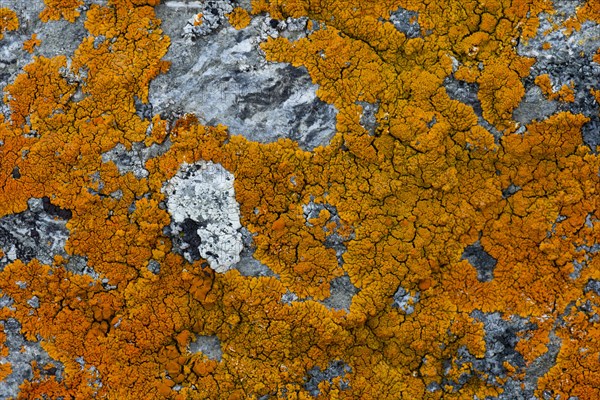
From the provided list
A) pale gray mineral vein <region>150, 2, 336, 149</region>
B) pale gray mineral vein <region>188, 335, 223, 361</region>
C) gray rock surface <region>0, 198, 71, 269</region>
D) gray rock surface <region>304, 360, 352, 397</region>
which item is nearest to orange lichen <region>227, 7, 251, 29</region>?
pale gray mineral vein <region>150, 2, 336, 149</region>

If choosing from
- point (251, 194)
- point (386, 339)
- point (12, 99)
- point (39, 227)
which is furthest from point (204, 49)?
point (386, 339)

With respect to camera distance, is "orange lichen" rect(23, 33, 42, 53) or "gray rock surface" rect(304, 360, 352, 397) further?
"orange lichen" rect(23, 33, 42, 53)

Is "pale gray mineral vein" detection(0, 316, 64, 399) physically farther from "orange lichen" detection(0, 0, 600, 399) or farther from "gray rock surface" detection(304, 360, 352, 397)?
"gray rock surface" detection(304, 360, 352, 397)

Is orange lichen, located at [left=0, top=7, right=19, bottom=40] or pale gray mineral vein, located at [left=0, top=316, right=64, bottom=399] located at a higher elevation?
orange lichen, located at [left=0, top=7, right=19, bottom=40]

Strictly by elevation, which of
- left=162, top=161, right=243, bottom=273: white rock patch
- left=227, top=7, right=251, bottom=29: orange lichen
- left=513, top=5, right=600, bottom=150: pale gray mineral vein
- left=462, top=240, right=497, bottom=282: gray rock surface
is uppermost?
left=227, top=7, right=251, bottom=29: orange lichen

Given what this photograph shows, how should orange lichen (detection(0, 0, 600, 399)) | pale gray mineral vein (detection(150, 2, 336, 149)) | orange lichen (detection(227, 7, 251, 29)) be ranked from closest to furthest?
orange lichen (detection(0, 0, 600, 399)), pale gray mineral vein (detection(150, 2, 336, 149)), orange lichen (detection(227, 7, 251, 29))

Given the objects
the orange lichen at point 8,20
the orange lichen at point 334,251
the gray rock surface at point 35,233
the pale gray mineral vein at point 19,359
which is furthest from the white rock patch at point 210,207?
the orange lichen at point 8,20

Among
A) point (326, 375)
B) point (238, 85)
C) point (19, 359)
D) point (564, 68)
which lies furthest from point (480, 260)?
point (19, 359)
